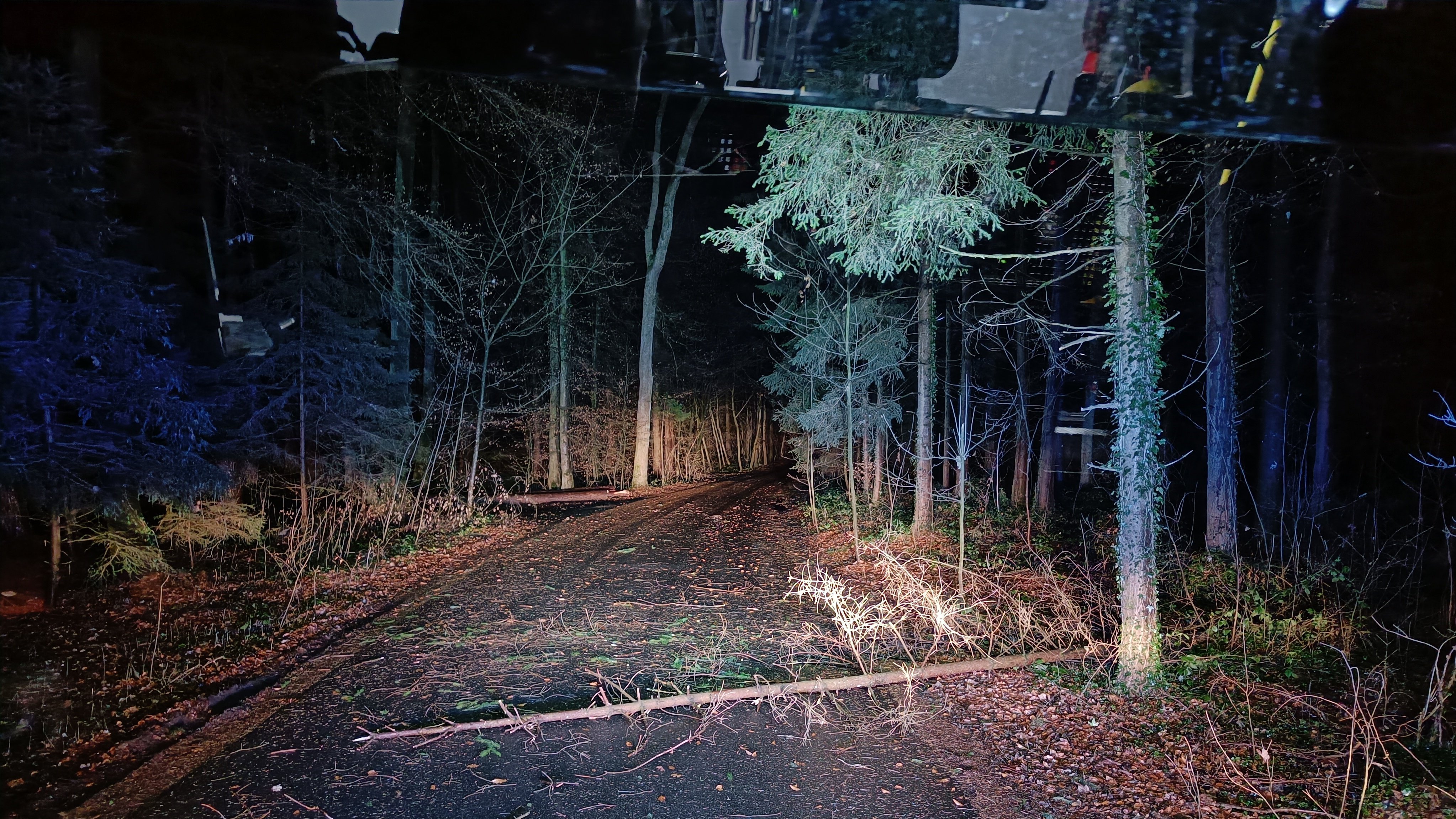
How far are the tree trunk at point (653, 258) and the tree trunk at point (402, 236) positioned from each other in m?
6.46

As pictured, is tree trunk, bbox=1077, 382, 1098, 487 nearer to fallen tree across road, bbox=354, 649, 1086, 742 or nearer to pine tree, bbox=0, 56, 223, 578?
fallen tree across road, bbox=354, 649, 1086, 742

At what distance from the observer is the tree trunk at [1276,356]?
11.3 metres

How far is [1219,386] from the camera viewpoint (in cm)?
948

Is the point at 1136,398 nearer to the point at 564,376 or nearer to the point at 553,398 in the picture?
the point at 564,376

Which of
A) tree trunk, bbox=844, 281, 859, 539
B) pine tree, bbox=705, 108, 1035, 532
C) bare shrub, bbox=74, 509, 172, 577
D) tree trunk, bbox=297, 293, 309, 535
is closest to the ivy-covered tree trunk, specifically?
pine tree, bbox=705, 108, 1035, 532

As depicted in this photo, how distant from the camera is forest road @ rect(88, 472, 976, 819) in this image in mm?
3877

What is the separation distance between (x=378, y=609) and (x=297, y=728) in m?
2.94

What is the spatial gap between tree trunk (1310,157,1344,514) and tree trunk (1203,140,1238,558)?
264 cm

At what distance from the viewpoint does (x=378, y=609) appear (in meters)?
7.51

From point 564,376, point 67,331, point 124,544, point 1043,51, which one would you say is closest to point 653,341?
point 564,376

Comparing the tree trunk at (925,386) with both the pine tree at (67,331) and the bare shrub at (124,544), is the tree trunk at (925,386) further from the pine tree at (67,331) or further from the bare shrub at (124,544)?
the bare shrub at (124,544)

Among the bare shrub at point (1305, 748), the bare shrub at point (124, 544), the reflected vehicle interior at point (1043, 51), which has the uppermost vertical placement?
the reflected vehicle interior at point (1043, 51)

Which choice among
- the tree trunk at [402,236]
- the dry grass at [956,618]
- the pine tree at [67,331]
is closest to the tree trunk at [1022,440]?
the dry grass at [956,618]

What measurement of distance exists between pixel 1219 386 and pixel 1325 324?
4547mm
